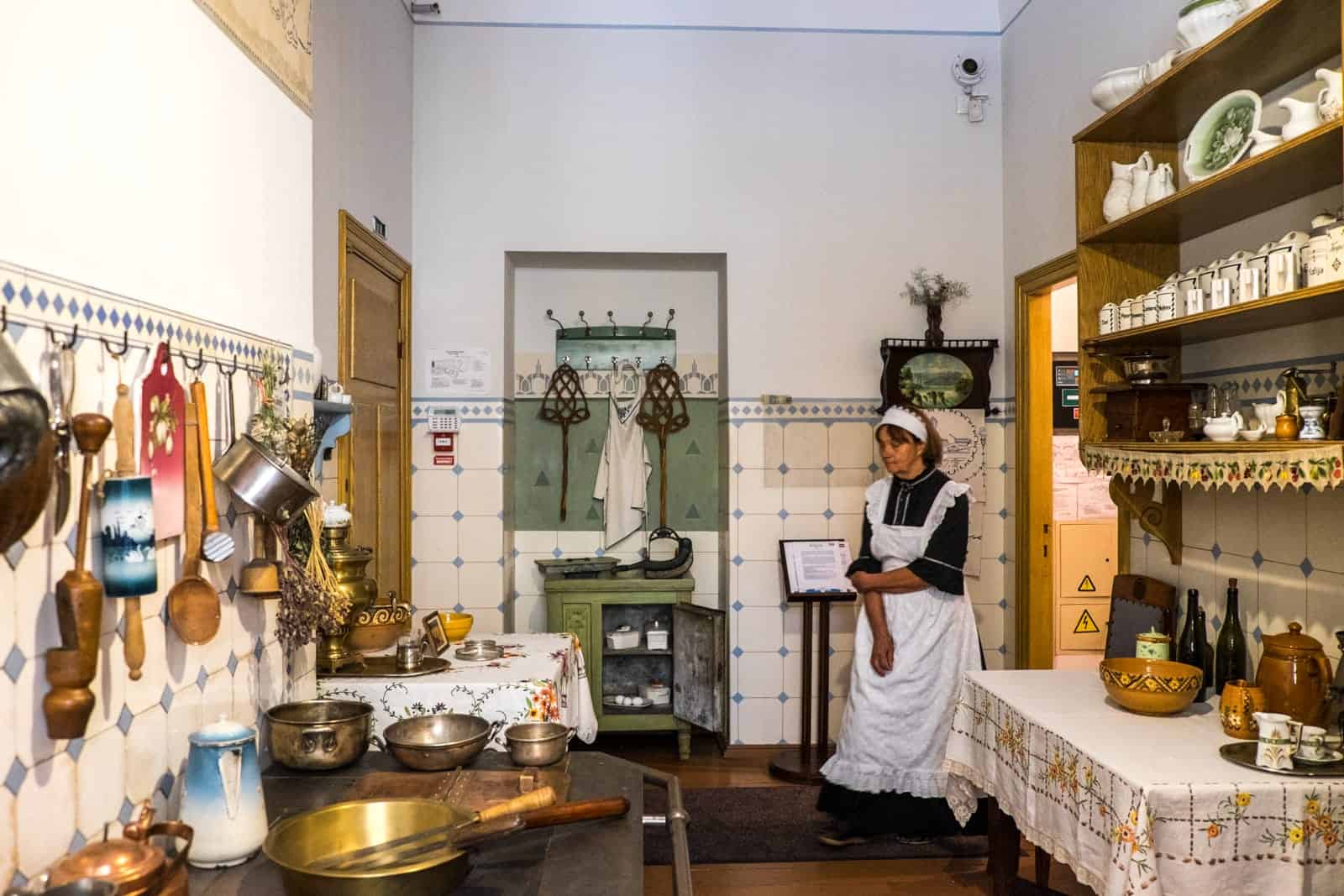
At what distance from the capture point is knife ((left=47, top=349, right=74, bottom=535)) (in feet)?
4.35

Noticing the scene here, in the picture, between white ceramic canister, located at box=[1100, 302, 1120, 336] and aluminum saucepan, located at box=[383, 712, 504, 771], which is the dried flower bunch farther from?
aluminum saucepan, located at box=[383, 712, 504, 771]

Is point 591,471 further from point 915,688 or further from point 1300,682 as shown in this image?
point 1300,682

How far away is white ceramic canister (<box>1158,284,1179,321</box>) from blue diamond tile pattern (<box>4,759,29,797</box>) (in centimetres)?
272

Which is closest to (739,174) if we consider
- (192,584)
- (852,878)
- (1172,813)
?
(852,878)

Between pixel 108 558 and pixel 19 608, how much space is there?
15cm

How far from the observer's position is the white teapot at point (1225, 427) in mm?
2531

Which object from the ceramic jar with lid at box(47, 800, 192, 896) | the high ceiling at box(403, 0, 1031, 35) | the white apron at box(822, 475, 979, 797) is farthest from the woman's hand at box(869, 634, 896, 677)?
the high ceiling at box(403, 0, 1031, 35)

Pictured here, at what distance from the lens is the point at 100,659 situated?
1442 millimetres

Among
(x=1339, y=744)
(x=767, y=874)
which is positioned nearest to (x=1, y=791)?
(x=1339, y=744)

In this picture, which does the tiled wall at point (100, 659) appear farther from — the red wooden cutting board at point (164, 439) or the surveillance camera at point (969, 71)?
the surveillance camera at point (969, 71)

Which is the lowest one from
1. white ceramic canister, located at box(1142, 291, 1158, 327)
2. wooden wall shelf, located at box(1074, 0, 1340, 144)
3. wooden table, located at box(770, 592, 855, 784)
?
wooden table, located at box(770, 592, 855, 784)

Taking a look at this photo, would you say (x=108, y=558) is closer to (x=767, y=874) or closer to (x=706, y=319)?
(x=767, y=874)

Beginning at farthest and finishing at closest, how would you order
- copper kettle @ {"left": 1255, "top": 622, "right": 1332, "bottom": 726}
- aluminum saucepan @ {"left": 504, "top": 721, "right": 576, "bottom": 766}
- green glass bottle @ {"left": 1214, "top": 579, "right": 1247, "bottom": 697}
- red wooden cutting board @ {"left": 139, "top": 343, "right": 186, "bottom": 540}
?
green glass bottle @ {"left": 1214, "top": 579, "right": 1247, "bottom": 697}, copper kettle @ {"left": 1255, "top": 622, "right": 1332, "bottom": 726}, aluminum saucepan @ {"left": 504, "top": 721, "right": 576, "bottom": 766}, red wooden cutting board @ {"left": 139, "top": 343, "right": 186, "bottom": 540}

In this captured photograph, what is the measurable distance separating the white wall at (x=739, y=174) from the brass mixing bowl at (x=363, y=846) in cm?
331
